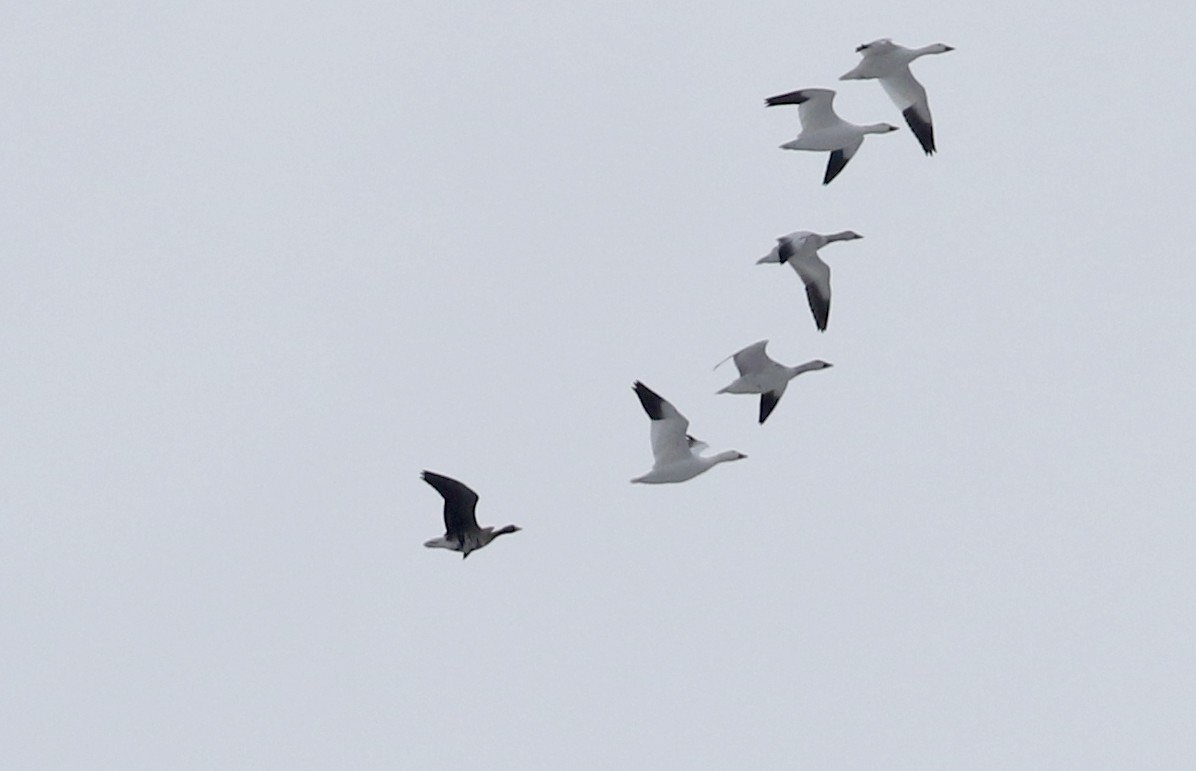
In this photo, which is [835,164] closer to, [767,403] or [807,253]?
[807,253]

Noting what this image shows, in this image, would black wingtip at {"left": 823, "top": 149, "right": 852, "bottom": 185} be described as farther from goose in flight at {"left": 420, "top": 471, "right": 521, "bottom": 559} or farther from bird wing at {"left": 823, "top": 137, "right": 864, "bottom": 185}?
goose in flight at {"left": 420, "top": 471, "right": 521, "bottom": 559}

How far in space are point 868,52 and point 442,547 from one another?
23.5ft

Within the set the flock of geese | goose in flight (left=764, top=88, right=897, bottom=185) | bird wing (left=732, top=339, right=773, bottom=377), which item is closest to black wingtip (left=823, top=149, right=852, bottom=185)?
the flock of geese

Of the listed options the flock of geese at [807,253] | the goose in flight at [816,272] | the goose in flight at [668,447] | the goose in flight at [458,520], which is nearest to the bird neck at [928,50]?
the flock of geese at [807,253]

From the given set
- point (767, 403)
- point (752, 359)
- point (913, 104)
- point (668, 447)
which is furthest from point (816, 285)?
point (668, 447)

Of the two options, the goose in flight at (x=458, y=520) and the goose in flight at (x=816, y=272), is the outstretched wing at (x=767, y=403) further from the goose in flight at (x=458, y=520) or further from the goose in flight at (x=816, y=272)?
the goose in flight at (x=458, y=520)

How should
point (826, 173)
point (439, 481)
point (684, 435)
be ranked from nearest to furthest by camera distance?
point (439, 481) → point (684, 435) → point (826, 173)

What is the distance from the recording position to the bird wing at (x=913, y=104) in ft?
87.6

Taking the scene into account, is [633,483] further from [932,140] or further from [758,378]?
→ [932,140]

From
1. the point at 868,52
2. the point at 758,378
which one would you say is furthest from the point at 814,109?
the point at 758,378

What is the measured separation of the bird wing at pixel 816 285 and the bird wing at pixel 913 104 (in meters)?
1.87

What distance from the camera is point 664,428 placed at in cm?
2388

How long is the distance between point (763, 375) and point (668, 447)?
180 centimetres

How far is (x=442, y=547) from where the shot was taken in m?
22.9
